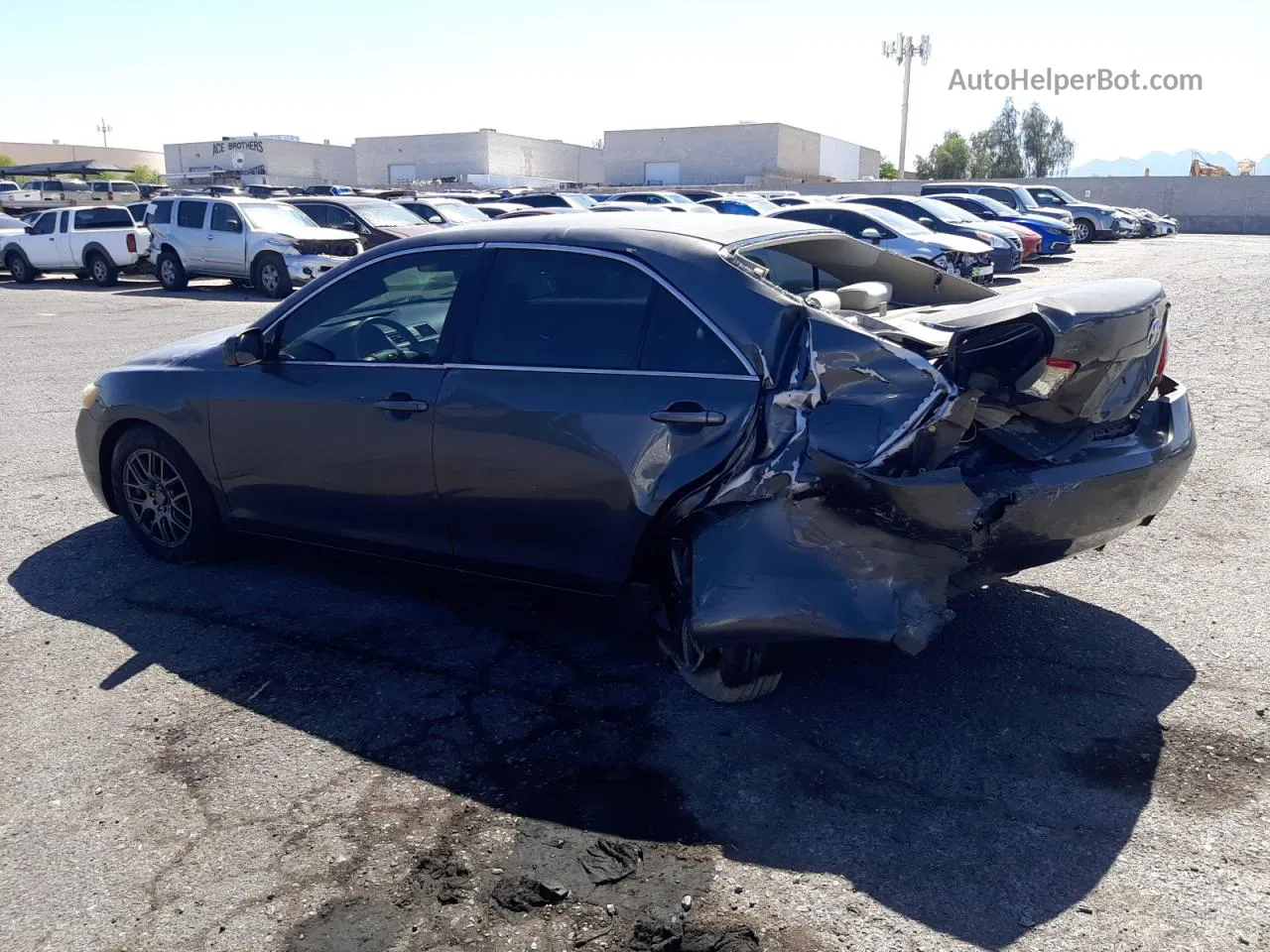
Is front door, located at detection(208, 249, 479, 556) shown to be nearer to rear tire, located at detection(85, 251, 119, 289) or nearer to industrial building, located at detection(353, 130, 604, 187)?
rear tire, located at detection(85, 251, 119, 289)

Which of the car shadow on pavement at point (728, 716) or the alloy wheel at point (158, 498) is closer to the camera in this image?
the car shadow on pavement at point (728, 716)

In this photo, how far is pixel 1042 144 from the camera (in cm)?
8625

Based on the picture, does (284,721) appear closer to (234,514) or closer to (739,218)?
(234,514)

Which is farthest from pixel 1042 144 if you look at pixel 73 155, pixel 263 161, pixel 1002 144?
pixel 73 155

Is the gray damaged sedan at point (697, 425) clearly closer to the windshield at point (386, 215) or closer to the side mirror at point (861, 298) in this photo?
the side mirror at point (861, 298)

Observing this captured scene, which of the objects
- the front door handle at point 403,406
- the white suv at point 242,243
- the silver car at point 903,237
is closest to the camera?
the front door handle at point 403,406

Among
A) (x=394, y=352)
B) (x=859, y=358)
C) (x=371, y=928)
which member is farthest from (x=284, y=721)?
(x=859, y=358)

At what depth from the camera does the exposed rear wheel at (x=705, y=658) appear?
408 cm

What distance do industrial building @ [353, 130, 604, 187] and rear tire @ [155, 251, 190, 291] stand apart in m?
51.7

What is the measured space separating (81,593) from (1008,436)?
4.28 m

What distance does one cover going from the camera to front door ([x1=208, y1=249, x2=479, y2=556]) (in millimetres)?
4727

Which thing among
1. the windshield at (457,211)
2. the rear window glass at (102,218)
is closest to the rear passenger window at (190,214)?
the rear window glass at (102,218)

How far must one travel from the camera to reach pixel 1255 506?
20.9 feet

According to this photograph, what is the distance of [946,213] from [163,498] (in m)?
18.4
